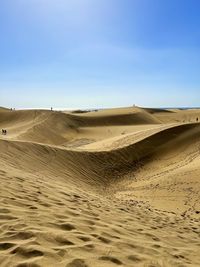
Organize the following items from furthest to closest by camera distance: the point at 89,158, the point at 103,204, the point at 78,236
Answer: the point at 89,158 < the point at 103,204 < the point at 78,236

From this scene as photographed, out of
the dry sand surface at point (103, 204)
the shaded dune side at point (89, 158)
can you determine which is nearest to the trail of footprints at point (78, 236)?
the dry sand surface at point (103, 204)

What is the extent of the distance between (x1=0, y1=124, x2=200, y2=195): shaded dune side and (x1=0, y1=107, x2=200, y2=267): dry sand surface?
0.05 meters

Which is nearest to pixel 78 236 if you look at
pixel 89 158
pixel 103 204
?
pixel 103 204

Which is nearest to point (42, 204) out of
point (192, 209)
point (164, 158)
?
point (192, 209)

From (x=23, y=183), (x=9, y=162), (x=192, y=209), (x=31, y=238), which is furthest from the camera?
(x=9, y=162)

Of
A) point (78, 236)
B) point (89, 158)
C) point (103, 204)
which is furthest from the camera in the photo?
point (89, 158)

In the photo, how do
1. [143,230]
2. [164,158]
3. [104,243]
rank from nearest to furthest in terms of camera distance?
[104,243] → [143,230] → [164,158]

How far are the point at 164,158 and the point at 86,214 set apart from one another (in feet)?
38.1

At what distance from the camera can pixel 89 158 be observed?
1592 cm

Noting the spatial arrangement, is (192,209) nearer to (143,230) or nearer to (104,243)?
(143,230)

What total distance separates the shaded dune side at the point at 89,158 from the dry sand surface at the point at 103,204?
0.16 feet

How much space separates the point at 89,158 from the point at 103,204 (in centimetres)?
800

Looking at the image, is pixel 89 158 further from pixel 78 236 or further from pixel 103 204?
pixel 78 236

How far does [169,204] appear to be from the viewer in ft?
33.7
